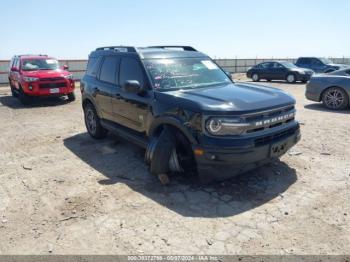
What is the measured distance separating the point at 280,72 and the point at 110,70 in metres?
16.7

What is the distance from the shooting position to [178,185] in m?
4.60

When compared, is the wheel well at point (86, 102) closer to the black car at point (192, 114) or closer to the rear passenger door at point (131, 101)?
the black car at point (192, 114)

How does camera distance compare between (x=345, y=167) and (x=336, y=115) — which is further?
(x=336, y=115)

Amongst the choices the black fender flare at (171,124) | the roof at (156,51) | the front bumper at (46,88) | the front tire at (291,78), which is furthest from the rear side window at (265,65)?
the black fender flare at (171,124)

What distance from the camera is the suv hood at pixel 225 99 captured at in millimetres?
4078

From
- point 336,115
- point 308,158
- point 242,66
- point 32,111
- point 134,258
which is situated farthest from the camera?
point 242,66

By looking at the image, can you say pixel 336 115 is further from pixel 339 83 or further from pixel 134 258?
pixel 134 258

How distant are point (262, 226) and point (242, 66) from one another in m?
33.7

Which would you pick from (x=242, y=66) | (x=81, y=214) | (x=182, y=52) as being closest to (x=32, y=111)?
(x=182, y=52)

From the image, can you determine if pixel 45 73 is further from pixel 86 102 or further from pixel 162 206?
pixel 162 206

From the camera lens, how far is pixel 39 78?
40.8 ft

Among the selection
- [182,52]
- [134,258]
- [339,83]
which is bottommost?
[134,258]

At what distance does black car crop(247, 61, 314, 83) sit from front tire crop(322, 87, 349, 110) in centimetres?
1032

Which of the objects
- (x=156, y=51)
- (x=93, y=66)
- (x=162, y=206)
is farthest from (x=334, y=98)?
(x=162, y=206)
